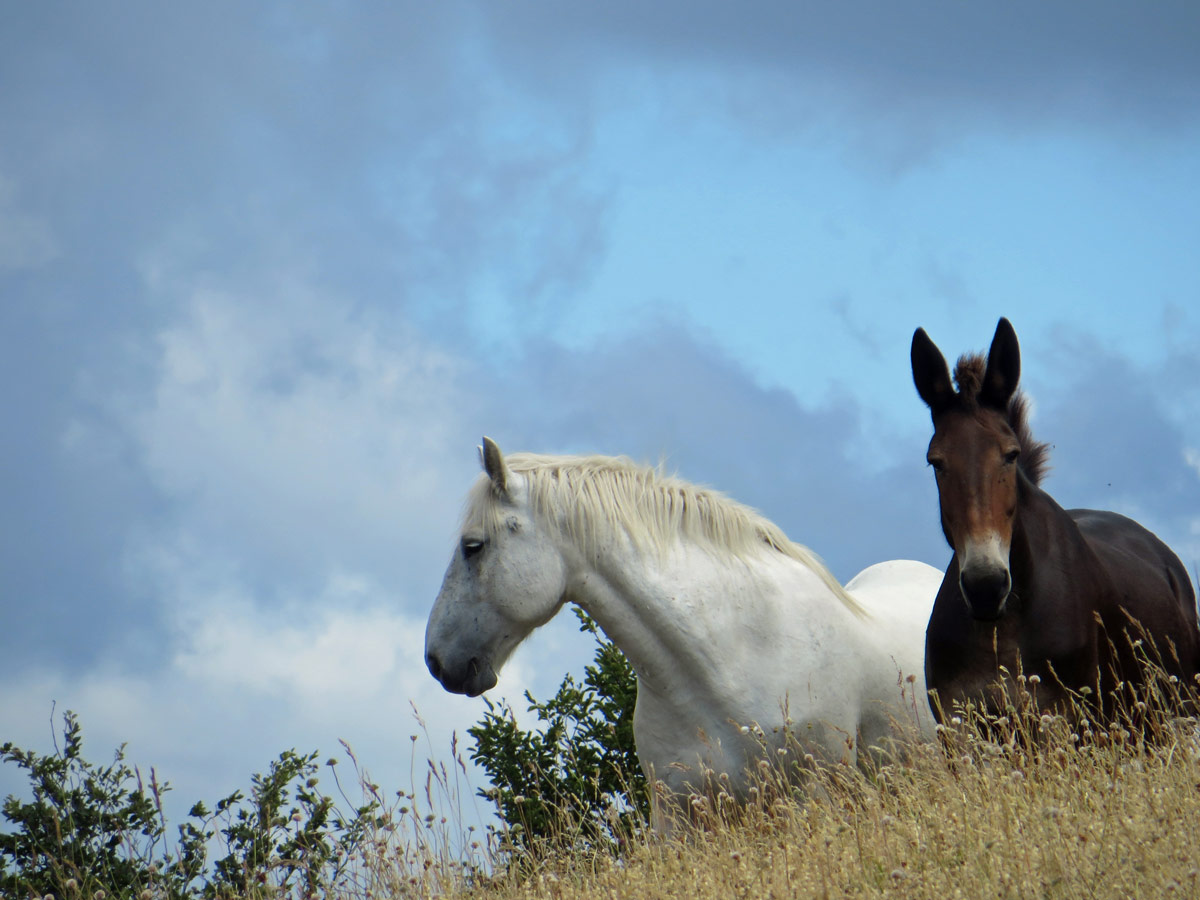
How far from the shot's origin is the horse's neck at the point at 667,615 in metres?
5.83

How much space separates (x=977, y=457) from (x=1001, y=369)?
24.7 inches

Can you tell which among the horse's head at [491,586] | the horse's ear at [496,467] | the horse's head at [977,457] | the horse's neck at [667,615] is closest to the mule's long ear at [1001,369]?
the horse's head at [977,457]

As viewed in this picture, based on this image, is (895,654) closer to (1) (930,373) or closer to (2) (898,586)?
(2) (898,586)

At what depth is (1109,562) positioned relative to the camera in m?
6.34

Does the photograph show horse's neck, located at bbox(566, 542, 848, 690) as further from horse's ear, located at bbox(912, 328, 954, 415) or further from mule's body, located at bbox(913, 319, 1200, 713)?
horse's ear, located at bbox(912, 328, 954, 415)

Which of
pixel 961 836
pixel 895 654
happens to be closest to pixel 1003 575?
pixel 961 836

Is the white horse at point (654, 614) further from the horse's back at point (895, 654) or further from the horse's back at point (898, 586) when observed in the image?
the horse's back at point (898, 586)

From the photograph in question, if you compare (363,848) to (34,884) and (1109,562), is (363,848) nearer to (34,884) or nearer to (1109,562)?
(34,884)

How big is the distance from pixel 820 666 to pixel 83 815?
4875 millimetres

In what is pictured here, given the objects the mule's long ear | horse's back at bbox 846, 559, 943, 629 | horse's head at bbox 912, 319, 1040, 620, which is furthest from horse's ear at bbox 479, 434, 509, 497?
horse's back at bbox 846, 559, 943, 629

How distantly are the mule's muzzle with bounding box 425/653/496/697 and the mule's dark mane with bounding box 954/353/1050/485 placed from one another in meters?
2.80

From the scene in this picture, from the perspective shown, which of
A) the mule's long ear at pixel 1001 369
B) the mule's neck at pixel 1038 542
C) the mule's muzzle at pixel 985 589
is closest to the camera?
the mule's muzzle at pixel 985 589

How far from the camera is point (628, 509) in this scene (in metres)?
6.00

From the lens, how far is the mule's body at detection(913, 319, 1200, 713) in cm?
520
